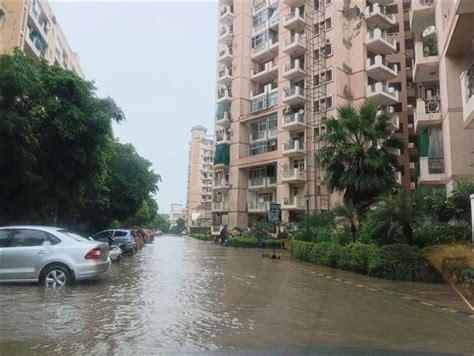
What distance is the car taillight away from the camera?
1122 centimetres

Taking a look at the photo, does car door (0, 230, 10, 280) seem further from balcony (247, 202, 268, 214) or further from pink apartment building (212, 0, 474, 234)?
balcony (247, 202, 268, 214)

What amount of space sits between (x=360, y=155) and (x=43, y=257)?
15.0m

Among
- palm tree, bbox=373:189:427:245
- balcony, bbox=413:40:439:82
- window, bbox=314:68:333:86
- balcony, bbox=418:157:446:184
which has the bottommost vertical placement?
palm tree, bbox=373:189:427:245

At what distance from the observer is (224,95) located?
55750 mm

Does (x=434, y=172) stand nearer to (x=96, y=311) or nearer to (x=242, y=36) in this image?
(x=96, y=311)

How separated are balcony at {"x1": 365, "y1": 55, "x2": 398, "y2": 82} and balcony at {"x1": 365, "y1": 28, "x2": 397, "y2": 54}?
946 mm

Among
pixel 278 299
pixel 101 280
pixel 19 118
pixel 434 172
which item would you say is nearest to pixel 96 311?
pixel 278 299

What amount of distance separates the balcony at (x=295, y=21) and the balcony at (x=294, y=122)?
9215 millimetres

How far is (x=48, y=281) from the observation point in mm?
11016

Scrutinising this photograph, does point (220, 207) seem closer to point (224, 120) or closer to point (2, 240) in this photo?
point (224, 120)

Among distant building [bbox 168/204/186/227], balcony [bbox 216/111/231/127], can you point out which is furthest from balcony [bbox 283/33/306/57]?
distant building [bbox 168/204/186/227]

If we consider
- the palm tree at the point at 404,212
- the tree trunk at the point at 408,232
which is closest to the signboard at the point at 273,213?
the palm tree at the point at 404,212

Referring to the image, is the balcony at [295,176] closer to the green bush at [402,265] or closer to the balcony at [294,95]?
the balcony at [294,95]

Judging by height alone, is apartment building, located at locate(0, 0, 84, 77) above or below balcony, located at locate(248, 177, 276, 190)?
above
